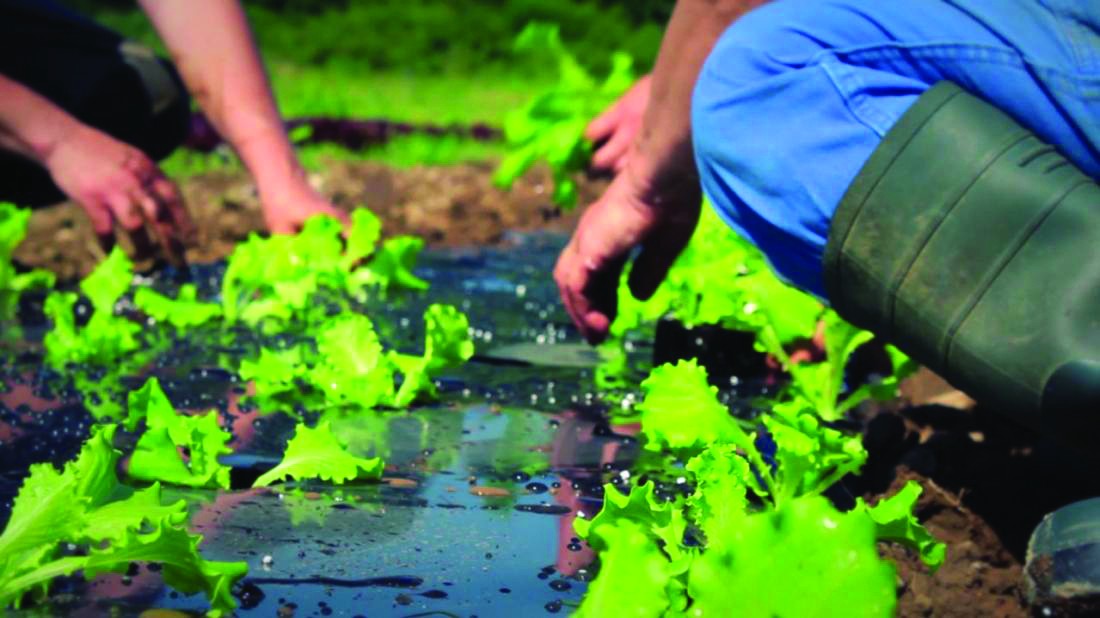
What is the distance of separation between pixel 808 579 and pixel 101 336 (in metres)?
1.90

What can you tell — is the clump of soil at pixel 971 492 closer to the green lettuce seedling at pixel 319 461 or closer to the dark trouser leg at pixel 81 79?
the green lettuce seedling at pixel 319 461

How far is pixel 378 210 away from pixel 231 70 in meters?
1.70

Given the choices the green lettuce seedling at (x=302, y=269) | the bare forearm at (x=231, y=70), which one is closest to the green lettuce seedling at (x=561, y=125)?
the green lettuce seedling at (x=302, y=269)

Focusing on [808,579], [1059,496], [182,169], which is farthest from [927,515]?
[182,169]

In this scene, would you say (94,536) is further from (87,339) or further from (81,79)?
(81,79)

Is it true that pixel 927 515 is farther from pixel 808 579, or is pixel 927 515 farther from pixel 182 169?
pixel 182 169

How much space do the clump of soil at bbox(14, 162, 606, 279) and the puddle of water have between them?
1533 millimetres

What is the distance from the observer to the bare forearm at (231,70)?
342 cm

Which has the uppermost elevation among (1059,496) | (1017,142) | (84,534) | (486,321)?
(1017,142)

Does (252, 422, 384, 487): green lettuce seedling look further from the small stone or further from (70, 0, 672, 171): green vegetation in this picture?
(70, 0, 672, 171): green vegetation

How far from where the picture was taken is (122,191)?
303cm

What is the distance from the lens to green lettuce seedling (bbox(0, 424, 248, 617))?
1.39m

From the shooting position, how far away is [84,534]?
4.67 feet

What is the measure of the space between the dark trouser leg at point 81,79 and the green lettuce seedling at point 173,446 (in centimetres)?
193
